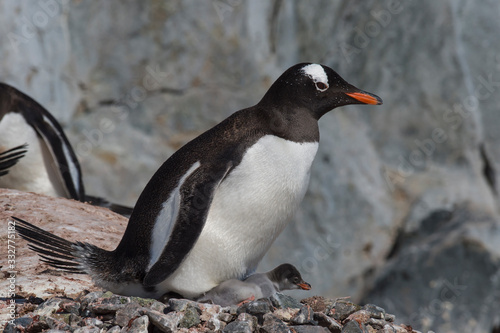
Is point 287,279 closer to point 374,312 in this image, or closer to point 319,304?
point 319,304

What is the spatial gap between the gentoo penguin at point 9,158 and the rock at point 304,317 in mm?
2055

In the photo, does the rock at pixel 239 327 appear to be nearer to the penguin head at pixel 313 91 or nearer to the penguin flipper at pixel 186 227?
the penguin flipper at pixel 186 227

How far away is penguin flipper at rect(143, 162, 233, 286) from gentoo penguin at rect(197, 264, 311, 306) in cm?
18

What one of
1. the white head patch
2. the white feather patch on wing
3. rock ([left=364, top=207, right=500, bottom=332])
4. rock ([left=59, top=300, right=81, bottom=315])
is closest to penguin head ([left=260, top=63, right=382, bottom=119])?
the white head patch

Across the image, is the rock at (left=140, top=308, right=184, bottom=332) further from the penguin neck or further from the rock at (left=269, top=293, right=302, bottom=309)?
the penguin neck

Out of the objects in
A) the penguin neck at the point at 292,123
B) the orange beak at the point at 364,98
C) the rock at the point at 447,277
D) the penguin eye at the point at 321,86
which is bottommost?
the rock at the point at 447,277

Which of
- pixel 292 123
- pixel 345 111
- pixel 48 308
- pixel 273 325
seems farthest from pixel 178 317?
pixel 345 111

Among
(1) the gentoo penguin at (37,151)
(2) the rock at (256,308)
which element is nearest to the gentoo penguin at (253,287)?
(2) the rock at (256,308)

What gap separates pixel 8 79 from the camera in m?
5.27

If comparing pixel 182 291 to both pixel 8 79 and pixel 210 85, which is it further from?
pixel 210 85

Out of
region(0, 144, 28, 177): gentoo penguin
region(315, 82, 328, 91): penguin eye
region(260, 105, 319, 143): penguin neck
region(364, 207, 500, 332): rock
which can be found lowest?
region(364, 207, 500, 332): rock

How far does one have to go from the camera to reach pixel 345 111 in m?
6.06

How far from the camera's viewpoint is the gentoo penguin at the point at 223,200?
202cm

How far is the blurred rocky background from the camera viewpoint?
5555mm
